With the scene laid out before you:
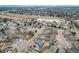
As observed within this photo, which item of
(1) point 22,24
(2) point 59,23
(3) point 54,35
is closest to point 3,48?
(1) point 22,24

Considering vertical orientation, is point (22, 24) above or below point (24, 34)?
above

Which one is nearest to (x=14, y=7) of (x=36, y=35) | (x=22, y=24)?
(x=22, y=24)
